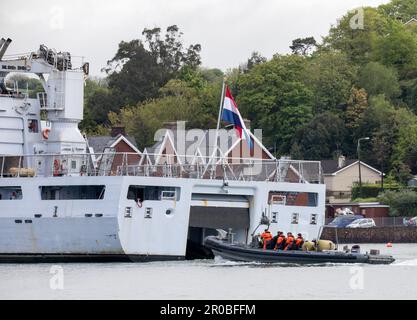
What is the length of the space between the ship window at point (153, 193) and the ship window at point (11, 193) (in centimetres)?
514

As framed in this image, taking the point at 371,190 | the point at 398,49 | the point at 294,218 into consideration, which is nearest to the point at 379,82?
the point at 398,49

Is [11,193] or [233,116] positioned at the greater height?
[233,116]

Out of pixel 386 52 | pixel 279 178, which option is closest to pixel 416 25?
pixel 386 52

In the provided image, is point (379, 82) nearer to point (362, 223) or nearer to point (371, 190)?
point (371, 190)

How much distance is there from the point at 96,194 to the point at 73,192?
119cm

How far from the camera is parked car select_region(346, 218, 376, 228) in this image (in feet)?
303

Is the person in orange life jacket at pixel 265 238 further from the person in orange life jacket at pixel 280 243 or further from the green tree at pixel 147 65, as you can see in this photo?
the green tree at pixel 147 65

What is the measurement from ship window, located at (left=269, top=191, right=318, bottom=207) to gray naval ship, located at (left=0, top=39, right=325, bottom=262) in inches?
1.7

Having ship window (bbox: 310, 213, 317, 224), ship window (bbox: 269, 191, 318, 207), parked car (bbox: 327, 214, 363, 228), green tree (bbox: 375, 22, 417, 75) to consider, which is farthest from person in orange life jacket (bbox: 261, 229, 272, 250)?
green tree (bbox: 375, 22, 417, 75)

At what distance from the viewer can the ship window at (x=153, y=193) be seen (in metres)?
58.1

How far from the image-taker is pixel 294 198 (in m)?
62.6

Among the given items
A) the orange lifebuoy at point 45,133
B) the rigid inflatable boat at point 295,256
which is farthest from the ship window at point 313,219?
the orange lifebuoy at point 45,133
